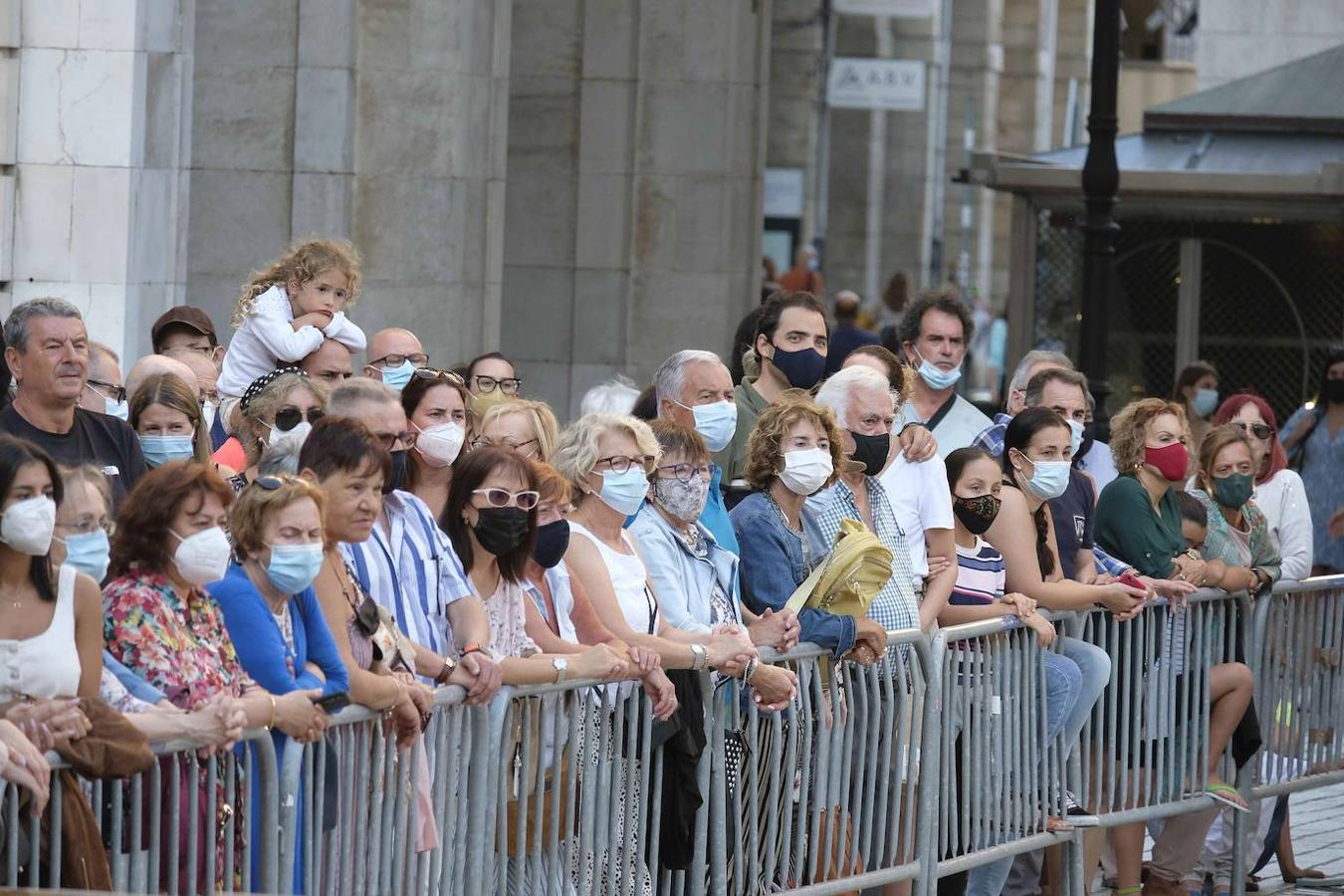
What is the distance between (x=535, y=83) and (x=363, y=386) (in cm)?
1189

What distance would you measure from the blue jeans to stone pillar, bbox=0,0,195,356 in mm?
4726

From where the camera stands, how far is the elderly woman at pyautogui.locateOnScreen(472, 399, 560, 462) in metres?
8.77

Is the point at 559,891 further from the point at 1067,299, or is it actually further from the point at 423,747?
the point at 1067,299

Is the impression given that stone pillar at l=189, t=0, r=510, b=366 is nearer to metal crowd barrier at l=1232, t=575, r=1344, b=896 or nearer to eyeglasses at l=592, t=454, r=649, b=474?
metal crowd barrier at l=1232, t=575, r=1344, b=896

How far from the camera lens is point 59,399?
825 cm

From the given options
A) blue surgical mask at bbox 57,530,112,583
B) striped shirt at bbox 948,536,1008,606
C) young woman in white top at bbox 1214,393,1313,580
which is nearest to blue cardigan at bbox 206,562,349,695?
blue surgical mask at bbox 57,530,112,583

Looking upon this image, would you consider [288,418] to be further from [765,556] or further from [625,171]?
[625,171]

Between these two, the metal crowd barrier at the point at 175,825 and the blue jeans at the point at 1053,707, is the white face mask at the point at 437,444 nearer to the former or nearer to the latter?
the metal crowd barrier at the point at 175,825

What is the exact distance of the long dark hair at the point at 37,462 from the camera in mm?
6320

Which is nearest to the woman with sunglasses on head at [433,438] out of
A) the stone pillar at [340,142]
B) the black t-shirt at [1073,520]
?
the black t-shirt at [1073,520]

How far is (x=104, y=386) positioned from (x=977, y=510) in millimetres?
3127

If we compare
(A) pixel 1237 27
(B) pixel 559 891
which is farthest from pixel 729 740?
(A) pixel 1237 27

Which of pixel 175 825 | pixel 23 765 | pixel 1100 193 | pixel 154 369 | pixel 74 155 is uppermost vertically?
pixel 1100 193

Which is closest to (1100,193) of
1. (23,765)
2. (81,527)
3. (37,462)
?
(81,527)
